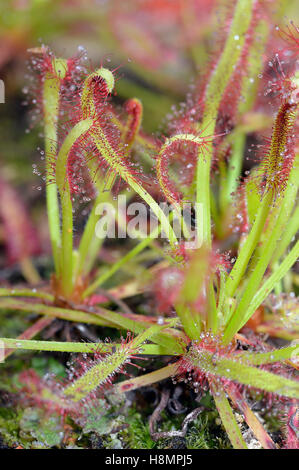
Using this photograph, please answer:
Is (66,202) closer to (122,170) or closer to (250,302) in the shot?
(122,170)

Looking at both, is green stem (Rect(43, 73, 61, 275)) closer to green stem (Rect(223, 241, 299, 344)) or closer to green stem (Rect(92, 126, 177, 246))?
green stem (Rect(92, 126, 177, 246))

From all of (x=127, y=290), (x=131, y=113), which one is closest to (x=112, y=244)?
(x=127, y=290)

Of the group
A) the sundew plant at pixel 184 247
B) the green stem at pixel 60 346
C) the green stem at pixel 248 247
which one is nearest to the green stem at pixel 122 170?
the sundew plant at pixel 184 247

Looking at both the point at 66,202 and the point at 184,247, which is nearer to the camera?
the point at 184,247

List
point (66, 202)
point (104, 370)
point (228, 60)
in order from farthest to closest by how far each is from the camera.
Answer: point (228, 60), point (66, 202), point (104, 370)

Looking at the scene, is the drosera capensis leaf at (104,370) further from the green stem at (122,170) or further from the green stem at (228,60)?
the green stem at (228,60)

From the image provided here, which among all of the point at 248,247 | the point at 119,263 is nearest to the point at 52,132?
the point at 119,263

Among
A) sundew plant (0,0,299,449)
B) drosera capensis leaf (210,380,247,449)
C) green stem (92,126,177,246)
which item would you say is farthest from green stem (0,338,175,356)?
green stem (92,126,177,246)

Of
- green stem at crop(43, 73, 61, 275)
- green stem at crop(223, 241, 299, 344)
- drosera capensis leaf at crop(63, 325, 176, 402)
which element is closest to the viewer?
drosera capensis leaf at crop(63, 325, 176, 402)
